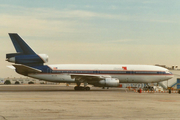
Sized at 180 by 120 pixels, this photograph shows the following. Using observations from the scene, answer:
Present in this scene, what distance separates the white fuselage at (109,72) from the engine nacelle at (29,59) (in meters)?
1.55

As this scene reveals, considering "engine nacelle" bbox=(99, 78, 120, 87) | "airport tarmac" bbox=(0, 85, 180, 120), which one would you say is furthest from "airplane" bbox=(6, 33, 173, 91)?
"airport tarmac" bbox=(0, 85, 180, 120)

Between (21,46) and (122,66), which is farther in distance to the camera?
(122,66)

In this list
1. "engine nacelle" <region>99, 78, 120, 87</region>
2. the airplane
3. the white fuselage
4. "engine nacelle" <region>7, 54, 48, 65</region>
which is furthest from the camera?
the white fuselage

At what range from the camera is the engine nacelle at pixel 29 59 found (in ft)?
135

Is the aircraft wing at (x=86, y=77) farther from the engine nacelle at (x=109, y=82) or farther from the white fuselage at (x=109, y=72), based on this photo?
the white fuselage at (x=109, y=72)

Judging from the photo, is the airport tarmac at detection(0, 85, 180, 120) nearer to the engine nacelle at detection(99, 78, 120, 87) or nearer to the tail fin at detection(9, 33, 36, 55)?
the engine nacelle at detection(99, 78, 120, 87)

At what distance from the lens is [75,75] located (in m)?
41.2

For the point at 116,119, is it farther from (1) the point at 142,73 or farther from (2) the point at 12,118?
(1) the point at 142,73

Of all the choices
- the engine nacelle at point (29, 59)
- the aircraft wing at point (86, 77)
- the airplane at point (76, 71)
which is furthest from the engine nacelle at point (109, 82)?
the engine nacelle at point (29, 59)

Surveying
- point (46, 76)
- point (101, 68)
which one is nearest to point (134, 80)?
point (101, 68)

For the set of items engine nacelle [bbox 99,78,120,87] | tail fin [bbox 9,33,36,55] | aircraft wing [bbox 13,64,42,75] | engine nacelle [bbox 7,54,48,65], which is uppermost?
tail fin [bbox 9,33,36,55]

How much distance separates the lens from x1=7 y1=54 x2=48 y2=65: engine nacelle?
135 feet

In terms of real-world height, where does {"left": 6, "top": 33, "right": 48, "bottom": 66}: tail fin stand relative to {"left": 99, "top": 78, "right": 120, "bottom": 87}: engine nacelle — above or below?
above

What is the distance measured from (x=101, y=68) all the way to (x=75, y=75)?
4.84 metres
